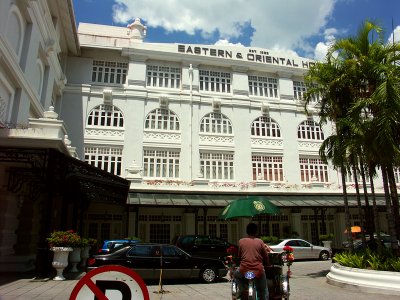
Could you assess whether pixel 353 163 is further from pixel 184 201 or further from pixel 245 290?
pixel 184 201

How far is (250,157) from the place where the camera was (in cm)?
2614

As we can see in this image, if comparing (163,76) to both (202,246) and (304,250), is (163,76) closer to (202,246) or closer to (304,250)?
(202,246)

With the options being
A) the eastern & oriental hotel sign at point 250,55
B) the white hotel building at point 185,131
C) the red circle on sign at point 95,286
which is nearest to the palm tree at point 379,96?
the red circle on sign at point 95,286

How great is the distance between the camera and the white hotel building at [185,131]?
2352cm

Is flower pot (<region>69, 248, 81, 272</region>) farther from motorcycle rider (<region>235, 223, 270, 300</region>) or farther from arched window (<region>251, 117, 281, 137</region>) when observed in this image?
arched window (<region>251, 117, 281, 137</region>)

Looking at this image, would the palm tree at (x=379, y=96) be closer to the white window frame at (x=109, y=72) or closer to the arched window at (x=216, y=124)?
the arched window at (x=216, y=124)

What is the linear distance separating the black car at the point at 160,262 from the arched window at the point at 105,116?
1464 centimetres

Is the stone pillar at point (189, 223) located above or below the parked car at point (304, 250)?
above

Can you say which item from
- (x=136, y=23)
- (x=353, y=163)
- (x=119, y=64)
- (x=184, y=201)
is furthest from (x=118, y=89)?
(x=353, y=163)

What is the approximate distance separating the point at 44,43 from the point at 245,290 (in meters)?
18.1

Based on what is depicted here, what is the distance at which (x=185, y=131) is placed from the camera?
25.7m

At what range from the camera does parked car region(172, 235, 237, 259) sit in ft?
57.2

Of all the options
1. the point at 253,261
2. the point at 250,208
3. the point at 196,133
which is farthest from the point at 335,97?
the point at 196,133

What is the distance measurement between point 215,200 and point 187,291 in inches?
491
